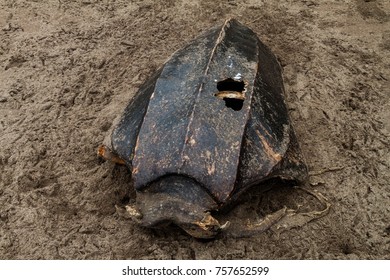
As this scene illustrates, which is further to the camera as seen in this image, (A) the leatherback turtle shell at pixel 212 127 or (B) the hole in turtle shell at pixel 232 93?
(B) the hole in turtle shell at pixel 232 93

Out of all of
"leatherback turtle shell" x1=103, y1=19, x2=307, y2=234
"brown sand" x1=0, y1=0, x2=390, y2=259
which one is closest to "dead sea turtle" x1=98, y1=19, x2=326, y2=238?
"leatherback turtle shell" x1=103, y1=19, x2=307, y2=234

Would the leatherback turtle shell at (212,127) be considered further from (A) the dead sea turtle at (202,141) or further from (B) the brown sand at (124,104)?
(B) the brown sand at (124,104)

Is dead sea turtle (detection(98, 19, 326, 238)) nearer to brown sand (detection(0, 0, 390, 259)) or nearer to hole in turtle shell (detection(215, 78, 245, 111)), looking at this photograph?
hole in turtle shell (detection(215, 78, 245, 111))

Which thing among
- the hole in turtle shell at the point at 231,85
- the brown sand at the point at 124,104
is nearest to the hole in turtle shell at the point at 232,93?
the hole in turtle shell at the point at 231,85

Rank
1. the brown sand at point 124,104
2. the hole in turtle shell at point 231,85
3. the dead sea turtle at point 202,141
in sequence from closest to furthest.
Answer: the dead sea turtle at point 202,141
the brown sand at point 124,104
the hole in turtle shell at point 231,85

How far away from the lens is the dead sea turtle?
2.48 m

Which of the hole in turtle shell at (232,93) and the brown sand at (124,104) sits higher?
the hole in turtle shell at (232,93)

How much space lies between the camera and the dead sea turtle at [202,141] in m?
2.48

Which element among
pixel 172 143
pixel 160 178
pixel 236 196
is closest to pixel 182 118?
pixel 172 143

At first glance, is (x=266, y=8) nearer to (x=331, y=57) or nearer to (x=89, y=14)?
(x=331, y=57)

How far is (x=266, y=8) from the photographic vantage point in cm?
454

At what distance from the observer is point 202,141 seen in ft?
8.24

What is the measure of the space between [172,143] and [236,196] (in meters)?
0.51
